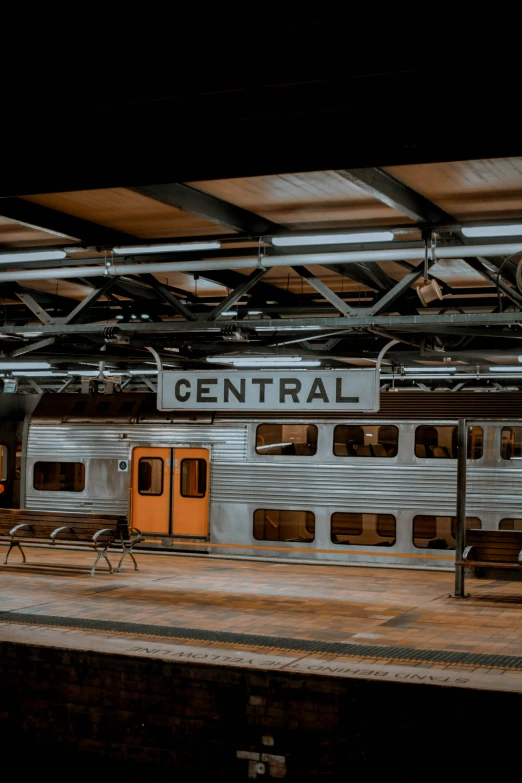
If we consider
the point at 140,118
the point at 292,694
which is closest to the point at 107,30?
the point at 140,118

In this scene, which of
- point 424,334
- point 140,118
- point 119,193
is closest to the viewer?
point 140,118

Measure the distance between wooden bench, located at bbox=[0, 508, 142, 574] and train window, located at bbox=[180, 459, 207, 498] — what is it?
6.39ft

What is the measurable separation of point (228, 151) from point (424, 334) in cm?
1166

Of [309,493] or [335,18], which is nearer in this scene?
[335,18]

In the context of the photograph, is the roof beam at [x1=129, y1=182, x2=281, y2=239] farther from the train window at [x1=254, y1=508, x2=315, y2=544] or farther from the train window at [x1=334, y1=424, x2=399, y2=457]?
the train window at [x1=254, y1=508, x2=315, y2=544]

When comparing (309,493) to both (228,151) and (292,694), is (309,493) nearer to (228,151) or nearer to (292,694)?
(292,694)

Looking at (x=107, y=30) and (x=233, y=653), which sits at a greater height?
(x=107, y=30)

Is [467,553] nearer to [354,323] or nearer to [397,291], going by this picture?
[354,323]

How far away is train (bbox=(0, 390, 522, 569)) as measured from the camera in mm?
17453

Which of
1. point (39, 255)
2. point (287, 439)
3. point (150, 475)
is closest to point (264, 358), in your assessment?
point (287, 439)

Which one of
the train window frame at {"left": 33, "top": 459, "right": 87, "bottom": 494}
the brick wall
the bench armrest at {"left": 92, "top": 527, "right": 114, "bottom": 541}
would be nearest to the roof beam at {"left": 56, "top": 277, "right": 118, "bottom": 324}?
the bench armrest at {"left": 92, "top": 527, "right": 114, "bottom": 541}

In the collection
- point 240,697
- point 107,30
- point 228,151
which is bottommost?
point 240,697

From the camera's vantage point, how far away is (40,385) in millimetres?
34875

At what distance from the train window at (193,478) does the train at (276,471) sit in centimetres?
2
